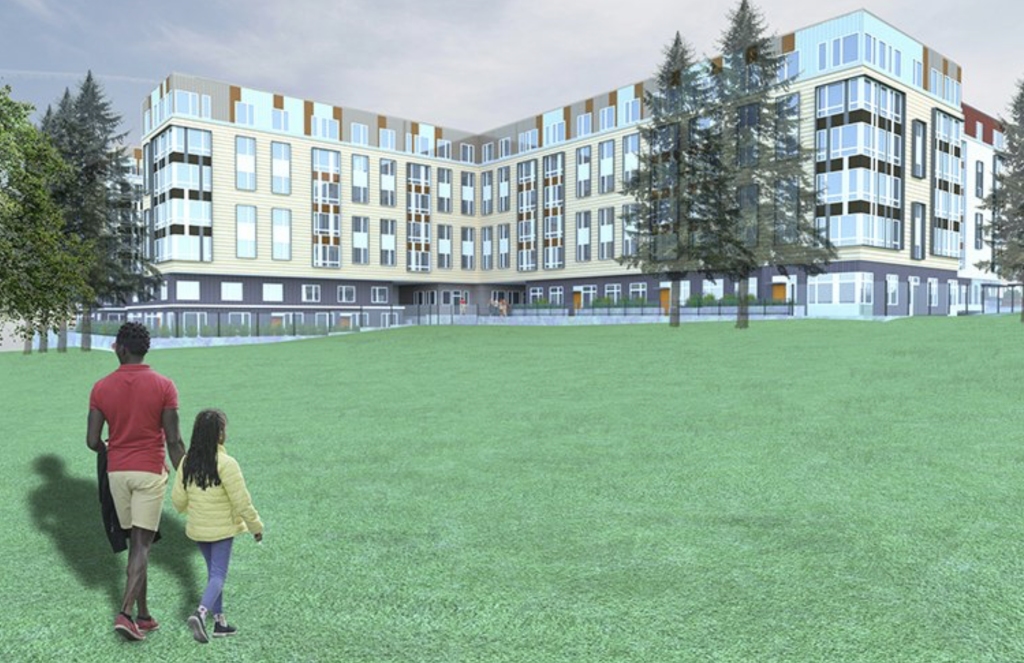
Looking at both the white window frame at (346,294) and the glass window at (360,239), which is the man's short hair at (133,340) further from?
the glass window at (360,239)

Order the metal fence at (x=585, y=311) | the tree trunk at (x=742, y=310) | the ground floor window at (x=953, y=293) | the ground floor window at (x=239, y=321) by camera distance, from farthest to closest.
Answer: the ground floor window at (x=953, y=293)
the metal fence at (x=585, y=311)
the ground floor window at (x=239, y=321)
the tree trunk at (x=742, y=310)

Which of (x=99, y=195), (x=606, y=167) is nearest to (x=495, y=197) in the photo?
(x=606, y=167)

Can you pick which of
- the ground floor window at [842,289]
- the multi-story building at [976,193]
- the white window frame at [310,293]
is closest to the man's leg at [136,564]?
the ground floor window at [842,289]

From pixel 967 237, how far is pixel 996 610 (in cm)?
6664

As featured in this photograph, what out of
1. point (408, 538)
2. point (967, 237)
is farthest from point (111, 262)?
point (967, 237)

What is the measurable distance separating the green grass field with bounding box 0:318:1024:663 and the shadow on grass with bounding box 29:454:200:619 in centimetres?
4

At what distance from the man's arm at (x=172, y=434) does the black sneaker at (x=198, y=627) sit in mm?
944

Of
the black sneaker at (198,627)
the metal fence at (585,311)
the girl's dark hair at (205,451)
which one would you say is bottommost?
the black sneaker at (198,627)

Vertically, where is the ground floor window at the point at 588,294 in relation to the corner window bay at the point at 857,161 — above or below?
below

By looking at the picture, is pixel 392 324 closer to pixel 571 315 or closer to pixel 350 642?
pixel 571 315

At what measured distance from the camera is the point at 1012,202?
44094 mm

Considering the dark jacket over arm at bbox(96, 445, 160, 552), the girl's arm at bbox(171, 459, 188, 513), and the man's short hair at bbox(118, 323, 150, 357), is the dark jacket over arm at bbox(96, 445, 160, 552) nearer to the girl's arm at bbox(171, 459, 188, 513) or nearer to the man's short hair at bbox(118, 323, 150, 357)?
the girl's arm at bbox(171, 459, 188, 513)

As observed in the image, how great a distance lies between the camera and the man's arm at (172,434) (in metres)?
4.78

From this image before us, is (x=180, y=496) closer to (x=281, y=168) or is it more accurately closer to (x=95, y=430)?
(x=95, y=430)
